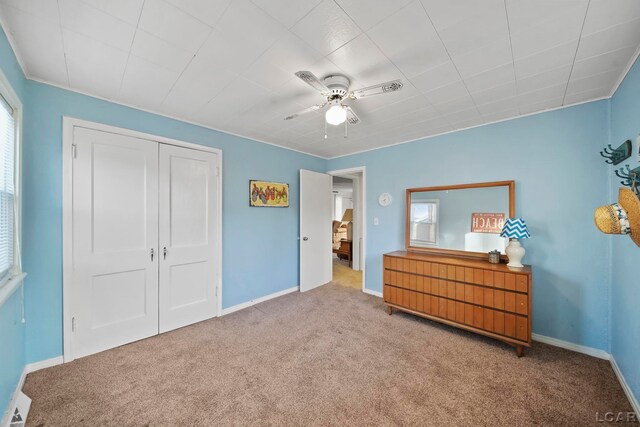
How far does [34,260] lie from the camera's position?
1.94m

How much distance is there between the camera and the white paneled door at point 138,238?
215 centimetres

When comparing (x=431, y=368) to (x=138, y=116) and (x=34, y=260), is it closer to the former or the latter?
(x=34, y=260)

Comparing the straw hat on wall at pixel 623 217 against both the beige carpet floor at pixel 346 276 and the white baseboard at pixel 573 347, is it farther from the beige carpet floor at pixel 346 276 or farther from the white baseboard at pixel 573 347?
the beige carpet floor at pixel 346 276

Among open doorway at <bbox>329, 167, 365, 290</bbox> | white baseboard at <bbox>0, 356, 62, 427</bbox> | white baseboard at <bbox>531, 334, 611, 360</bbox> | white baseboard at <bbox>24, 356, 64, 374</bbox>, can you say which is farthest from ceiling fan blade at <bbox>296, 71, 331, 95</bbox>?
white baseboard at <bbox>531, 334, 611, 360</bbox>

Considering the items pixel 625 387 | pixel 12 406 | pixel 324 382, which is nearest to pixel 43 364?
pixel 12 406

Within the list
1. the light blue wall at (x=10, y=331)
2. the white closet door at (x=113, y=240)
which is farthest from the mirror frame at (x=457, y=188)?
the light blue wall at (x=10, y=331)

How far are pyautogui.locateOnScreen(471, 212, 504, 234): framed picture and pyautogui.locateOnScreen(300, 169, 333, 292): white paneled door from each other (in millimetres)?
2271

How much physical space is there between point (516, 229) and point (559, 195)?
1.75 ft

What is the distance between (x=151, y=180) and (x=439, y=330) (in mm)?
3469

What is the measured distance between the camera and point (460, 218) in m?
2.95

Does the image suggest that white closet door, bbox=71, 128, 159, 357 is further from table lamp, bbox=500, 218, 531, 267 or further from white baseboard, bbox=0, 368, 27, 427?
table lamp, bbox=500, 218, 531, 267

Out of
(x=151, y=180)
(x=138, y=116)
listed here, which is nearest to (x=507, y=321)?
(x=151, y=180)

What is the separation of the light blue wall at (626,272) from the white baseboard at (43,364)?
4.30 m

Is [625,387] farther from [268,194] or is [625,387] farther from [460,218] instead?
[268,194]
